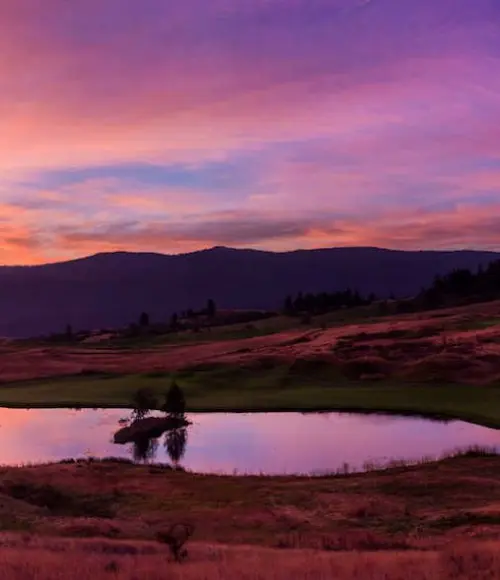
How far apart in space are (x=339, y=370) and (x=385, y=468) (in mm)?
44739

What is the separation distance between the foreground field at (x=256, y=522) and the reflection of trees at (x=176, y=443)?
5.61 metres

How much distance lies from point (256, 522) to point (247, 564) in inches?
446

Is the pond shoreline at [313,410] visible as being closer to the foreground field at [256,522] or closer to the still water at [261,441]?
the still water at [261,441]

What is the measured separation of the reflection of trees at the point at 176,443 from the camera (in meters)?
54.0

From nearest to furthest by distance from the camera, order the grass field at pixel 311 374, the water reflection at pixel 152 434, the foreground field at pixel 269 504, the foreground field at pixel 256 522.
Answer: the foreground field at pixel 256 522
the foreground field at pixel 269 504
the water reflection at pixel 152 434
the grass field at pixel 311 374

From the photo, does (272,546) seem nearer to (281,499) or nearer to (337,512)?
(337,512)

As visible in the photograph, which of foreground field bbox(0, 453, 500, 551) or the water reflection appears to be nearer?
foreground field bbox(0, 453, 500, 551)

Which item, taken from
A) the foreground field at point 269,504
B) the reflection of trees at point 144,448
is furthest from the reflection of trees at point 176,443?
the foreground field at point 269,504

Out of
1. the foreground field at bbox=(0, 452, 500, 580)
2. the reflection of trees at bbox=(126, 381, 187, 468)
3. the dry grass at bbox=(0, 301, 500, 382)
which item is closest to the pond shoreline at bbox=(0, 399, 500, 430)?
the reflection of trees at bbox=(126, 381, 187, 468)

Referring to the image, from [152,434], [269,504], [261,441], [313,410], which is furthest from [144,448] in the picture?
[269,504]

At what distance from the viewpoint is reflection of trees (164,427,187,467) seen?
54.0 m

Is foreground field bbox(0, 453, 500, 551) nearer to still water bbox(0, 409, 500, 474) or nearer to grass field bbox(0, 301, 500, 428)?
still water bbox(0, 409, 500, 474)

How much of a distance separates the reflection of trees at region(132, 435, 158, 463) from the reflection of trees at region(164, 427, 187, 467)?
40.6 inches

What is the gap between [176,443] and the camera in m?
58.4
